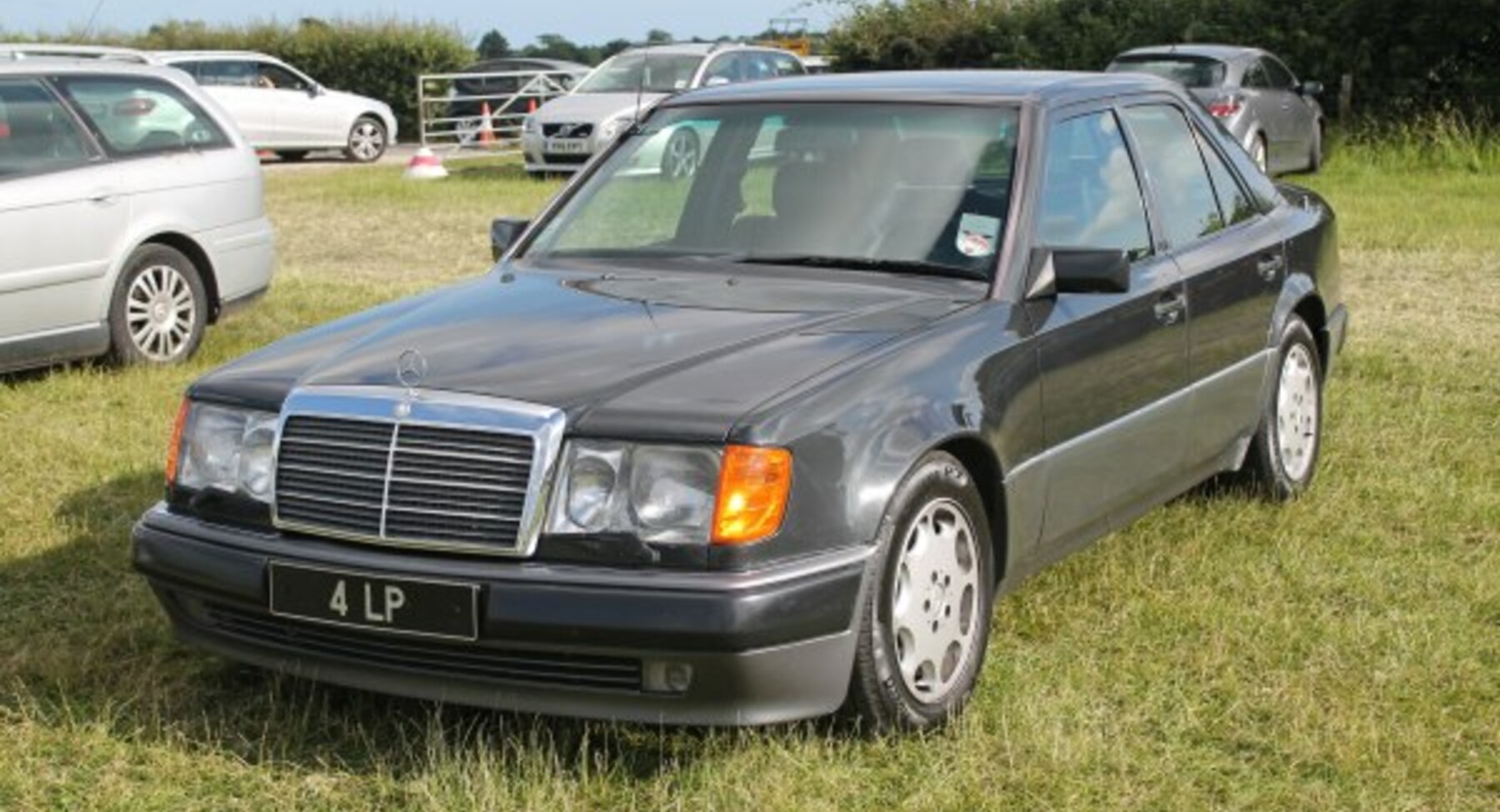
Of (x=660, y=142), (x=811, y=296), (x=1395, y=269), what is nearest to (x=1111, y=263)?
(x=811, y=296)

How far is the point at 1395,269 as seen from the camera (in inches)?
496

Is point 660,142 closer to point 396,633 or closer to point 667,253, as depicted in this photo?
point 667,253

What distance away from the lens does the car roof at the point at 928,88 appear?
5.40m

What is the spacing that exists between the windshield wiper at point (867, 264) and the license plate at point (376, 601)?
1.52 metres

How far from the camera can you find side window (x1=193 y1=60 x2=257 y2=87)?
88.5 feet

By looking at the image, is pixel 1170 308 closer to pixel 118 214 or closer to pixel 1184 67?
pixel 118 214

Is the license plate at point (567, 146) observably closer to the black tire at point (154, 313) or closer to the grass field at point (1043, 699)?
the black tire at point (154, 313)

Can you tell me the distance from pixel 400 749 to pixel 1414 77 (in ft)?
68.5

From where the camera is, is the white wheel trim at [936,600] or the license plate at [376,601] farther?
the white wheel trim at [936,600]

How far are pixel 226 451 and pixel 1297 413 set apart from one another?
369 cm

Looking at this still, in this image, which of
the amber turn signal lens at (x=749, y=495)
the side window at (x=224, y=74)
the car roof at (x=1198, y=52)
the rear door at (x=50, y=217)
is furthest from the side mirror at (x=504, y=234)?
the side window at (x=224, y=74)

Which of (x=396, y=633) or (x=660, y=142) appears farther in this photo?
(x=660, y=142)

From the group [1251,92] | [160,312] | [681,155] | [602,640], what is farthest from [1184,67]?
[602,640]

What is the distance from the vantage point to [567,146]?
70.9 ft
